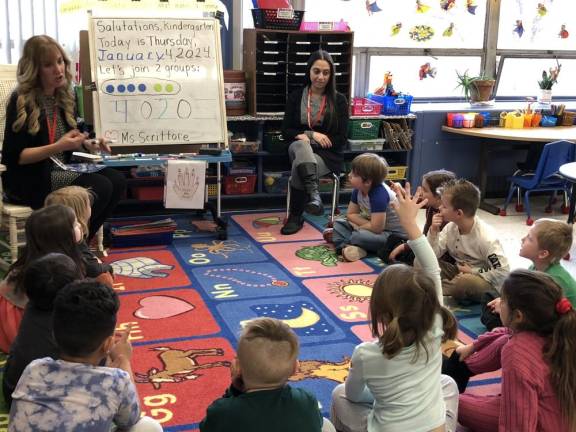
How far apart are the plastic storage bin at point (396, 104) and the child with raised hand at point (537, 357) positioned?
→ 11.8 ft

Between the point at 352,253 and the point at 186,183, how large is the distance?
1.12m

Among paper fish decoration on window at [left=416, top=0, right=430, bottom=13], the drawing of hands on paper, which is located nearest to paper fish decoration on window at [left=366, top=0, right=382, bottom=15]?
paper fish decoration on window at [left=416, top=0, right=430, bottom=13]

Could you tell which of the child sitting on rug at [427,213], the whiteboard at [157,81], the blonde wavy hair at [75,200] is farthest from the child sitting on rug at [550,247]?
the whiteboard at [157,81]

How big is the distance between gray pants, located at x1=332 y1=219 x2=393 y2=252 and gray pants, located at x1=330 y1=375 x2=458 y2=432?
2016 mm

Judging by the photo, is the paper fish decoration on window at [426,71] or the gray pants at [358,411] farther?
the paper fish decoration on window at [426,71]

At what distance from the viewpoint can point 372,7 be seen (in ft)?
19.4

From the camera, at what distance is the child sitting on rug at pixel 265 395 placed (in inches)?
62.9

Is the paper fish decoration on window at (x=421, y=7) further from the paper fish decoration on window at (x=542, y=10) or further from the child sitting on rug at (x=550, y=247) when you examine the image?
the child sitting on rug at (x=550, y=247)

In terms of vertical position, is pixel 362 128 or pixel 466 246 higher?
pixel 362 128

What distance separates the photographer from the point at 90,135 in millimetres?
4449

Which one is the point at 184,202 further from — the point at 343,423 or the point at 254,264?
the point at 343,423

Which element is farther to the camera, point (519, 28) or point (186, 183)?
point (519, 28)

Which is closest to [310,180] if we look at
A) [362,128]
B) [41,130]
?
[362,128]

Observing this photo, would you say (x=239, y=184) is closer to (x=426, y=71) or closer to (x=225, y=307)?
(x=225, y=307)
